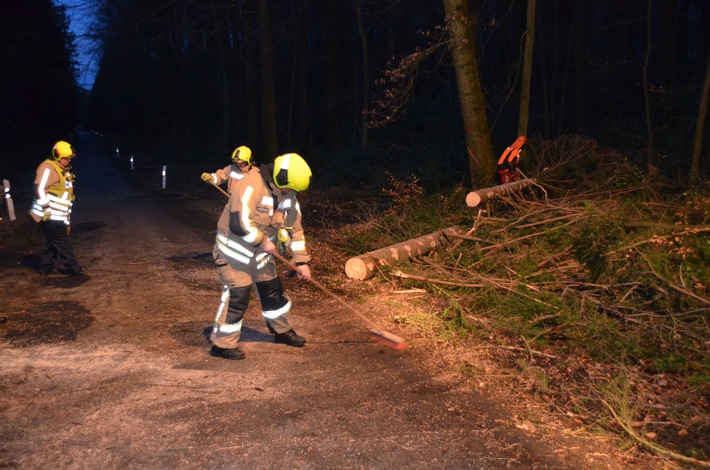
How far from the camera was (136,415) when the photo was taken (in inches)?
164

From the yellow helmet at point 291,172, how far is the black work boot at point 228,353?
1.59 meters

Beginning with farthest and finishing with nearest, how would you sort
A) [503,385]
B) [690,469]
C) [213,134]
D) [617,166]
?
[213,134] < [617,166] < [503,385] < [690,469]

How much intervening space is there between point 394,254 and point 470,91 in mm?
4829

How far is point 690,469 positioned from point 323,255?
6.56 meters

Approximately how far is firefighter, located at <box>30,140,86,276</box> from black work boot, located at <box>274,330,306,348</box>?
13.6 feet

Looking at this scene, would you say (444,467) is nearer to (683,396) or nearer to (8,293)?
(683,396)

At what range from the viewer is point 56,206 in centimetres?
800

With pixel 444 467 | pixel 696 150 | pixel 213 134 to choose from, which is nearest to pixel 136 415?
pixel 444 467

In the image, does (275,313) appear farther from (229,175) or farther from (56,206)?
(56,206)

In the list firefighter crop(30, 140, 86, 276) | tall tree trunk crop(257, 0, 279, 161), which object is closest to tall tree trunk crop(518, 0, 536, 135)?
tall tree trunk crop(257, 0, 279, 161)

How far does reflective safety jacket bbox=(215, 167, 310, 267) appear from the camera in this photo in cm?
496

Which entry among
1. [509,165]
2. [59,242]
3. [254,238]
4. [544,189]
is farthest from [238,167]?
[544,189]

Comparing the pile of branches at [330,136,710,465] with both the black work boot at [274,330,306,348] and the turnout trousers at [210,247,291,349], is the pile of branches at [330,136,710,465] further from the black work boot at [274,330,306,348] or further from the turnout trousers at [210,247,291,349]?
the turnout trousers at [210,247,291,349]

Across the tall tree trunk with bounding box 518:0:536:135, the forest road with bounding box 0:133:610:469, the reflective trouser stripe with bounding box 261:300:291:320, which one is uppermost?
the tall tree trunk with bounding box 518:0:536:135
